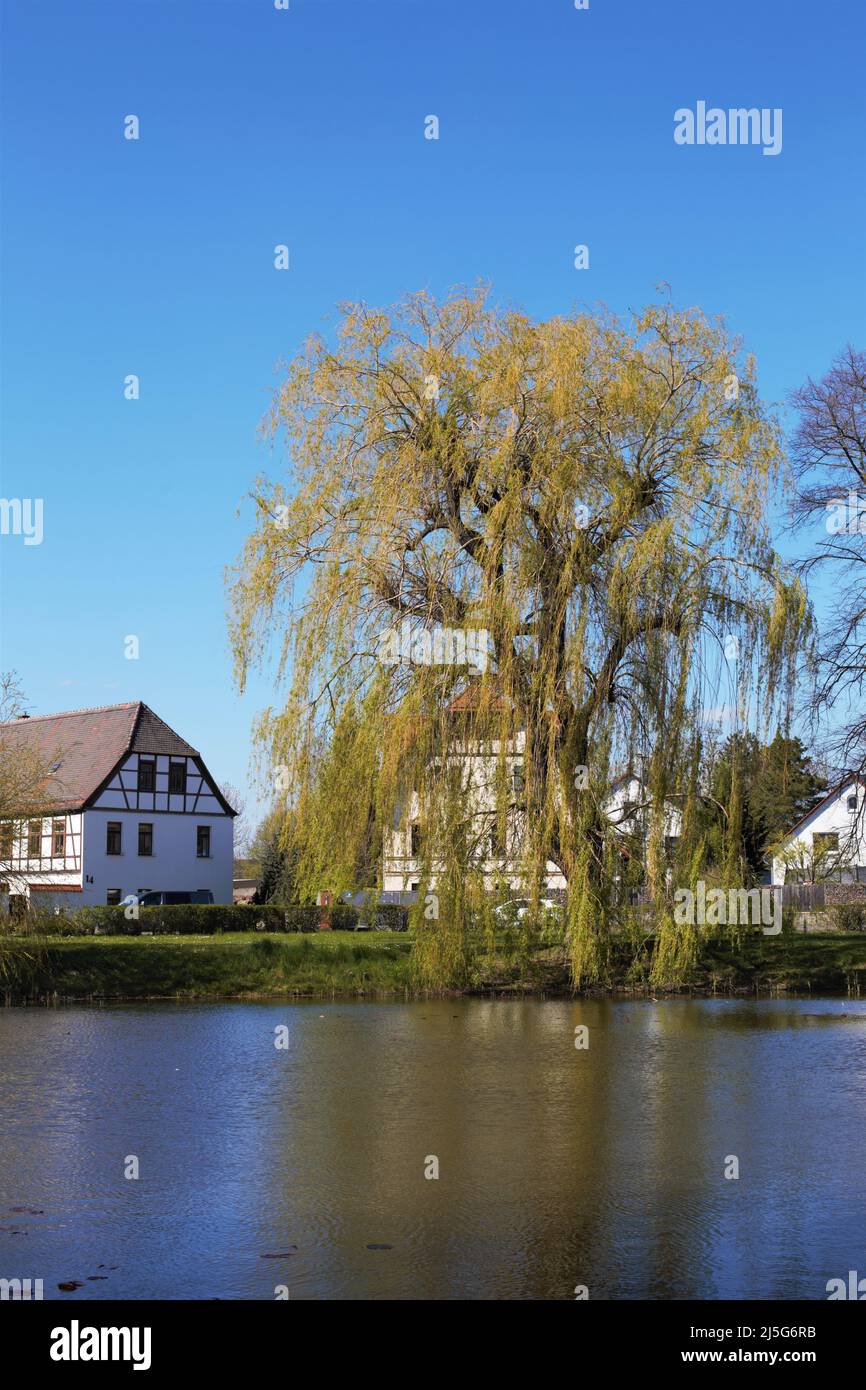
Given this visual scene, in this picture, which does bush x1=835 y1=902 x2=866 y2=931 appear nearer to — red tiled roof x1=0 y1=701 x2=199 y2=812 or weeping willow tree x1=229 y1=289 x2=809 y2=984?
weeping willow tree x1=229 y1=289 x2=809 y2=984

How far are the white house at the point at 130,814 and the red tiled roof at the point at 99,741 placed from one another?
5cm

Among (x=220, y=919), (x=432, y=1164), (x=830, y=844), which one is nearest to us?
(x=432, y=1164)

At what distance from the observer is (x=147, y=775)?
5288 centimetres

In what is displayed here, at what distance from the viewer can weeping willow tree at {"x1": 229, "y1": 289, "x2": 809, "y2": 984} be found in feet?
77.7

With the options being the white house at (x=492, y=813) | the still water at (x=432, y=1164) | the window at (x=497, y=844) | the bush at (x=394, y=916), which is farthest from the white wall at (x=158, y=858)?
the still water at (x=432, y=1164)

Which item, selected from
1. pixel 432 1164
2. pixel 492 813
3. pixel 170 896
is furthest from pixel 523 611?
pixel 170 896

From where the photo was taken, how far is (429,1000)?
24609 mm

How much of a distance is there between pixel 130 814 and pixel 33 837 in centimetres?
2652

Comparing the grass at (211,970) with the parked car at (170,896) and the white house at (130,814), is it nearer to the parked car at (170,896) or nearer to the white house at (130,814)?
the white house at (130,814)

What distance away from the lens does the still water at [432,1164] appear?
7.45m

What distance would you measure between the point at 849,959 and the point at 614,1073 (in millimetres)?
15270

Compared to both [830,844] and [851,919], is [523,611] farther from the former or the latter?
[851,919]
